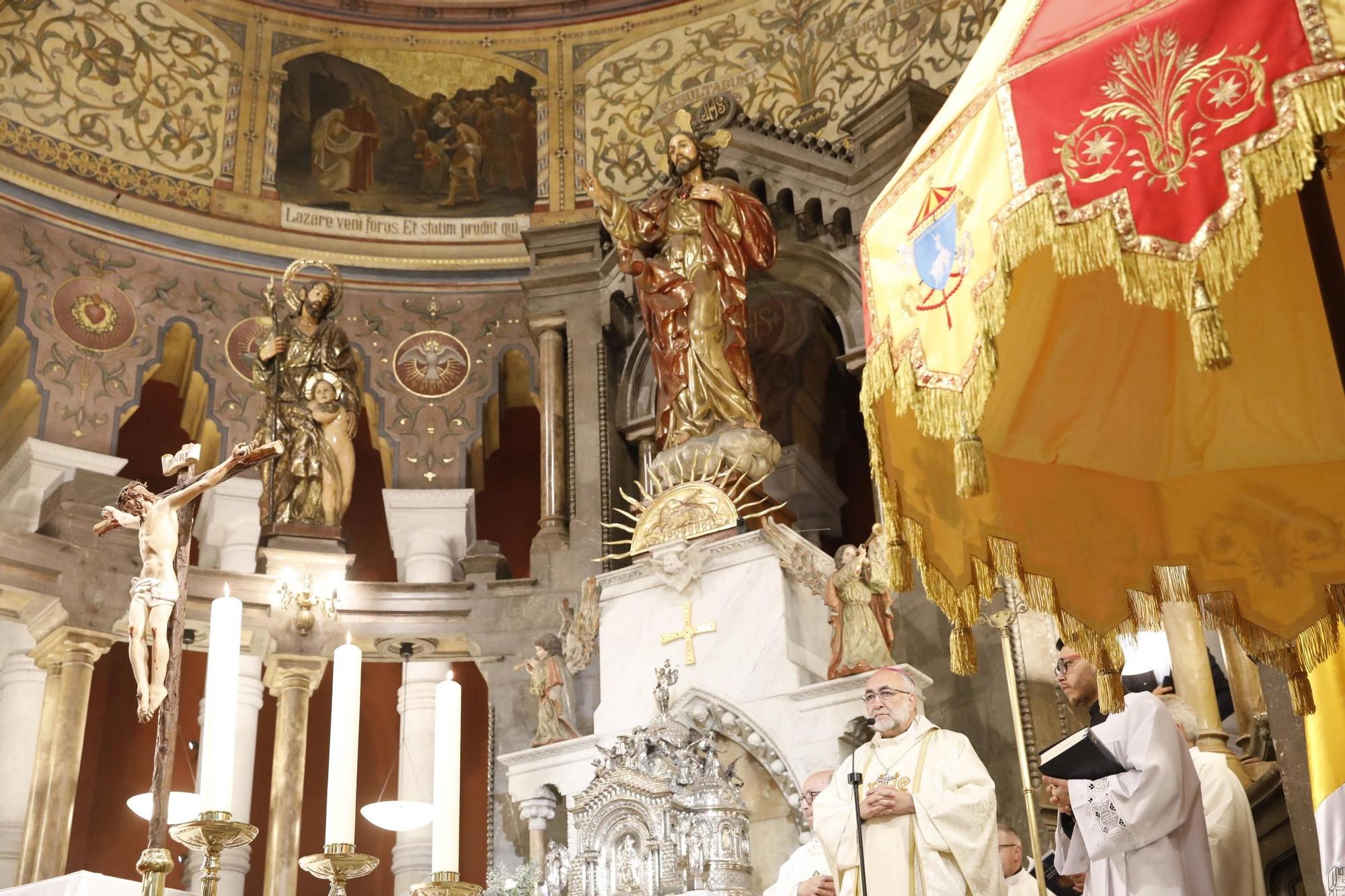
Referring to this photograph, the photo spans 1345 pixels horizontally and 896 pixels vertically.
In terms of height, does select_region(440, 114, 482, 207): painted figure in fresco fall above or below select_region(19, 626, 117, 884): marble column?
above

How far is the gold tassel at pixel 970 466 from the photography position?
3.56 meters

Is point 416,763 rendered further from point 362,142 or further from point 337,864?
point 337,864

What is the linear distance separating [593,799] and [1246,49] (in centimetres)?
552

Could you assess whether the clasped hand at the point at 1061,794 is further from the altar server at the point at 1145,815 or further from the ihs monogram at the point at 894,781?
the ihs monogram at the point at 894,781

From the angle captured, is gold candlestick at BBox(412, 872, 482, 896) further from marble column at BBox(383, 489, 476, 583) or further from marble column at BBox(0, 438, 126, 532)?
marble column at BBox(383, 489, 476, 583)

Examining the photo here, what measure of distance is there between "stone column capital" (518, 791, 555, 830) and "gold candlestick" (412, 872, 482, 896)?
Answer: 5.75 meters

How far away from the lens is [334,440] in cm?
1142

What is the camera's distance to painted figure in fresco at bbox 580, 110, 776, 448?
32.9 ft

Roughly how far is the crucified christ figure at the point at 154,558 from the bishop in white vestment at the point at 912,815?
2.23m

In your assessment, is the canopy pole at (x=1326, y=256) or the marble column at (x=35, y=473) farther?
the marble column at (x=35, y=473)

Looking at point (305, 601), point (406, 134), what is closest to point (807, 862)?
point (305, 601)

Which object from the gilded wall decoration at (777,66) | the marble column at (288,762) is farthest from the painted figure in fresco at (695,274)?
the marble column at (288,762)

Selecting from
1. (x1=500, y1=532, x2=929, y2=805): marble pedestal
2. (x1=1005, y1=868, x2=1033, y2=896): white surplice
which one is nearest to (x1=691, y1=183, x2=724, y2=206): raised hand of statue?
(x1=500, y1=532, x2=929, y2=805): marble pedestal

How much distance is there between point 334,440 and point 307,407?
1.06 feet
